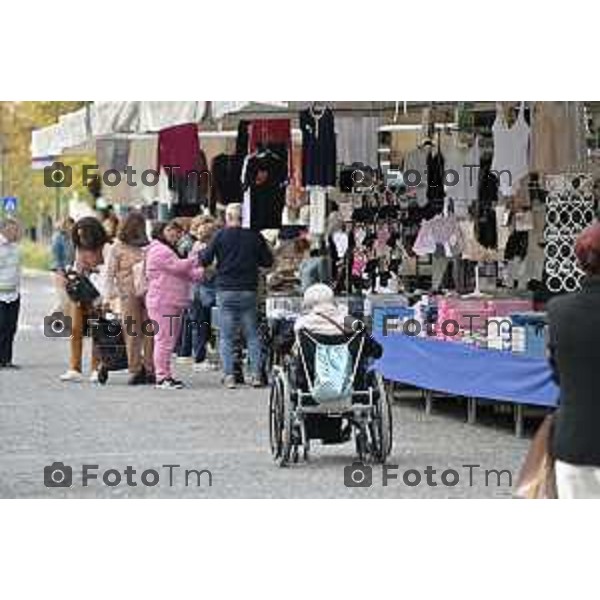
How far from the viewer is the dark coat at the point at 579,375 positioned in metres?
6.61

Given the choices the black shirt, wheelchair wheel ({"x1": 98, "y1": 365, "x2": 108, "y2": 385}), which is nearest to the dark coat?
the black shirt

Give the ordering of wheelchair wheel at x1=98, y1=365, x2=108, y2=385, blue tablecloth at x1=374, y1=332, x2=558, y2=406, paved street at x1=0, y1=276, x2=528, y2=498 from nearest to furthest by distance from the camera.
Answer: paved street at x1=0, y1=276, x2=528, y2=498 < blue tablecloth at x1=374, y1=332, x2=558, y2=406 < wheelchair wheel at x1=98, y1=365, x2=108, y2=385

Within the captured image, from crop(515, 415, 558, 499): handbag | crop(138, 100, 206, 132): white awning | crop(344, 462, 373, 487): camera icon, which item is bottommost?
crop(344, 462, 373, 487): camera icon

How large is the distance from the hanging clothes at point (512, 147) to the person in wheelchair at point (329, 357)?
3240 mm

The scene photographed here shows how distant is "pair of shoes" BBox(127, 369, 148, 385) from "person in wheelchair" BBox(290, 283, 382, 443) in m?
5.32

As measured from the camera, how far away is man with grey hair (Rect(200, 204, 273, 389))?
1495 cm

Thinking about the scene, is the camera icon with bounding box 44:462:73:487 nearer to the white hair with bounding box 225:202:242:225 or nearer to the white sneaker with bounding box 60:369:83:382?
the white hair with bounding box 225:202:242:225

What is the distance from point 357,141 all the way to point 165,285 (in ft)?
6.96

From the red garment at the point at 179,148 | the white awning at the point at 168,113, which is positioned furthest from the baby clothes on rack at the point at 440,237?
the white awning at the point at 168,113

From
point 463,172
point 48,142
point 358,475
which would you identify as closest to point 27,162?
Answer: point 48,142

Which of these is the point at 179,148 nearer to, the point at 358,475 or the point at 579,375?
the point at 358,475
